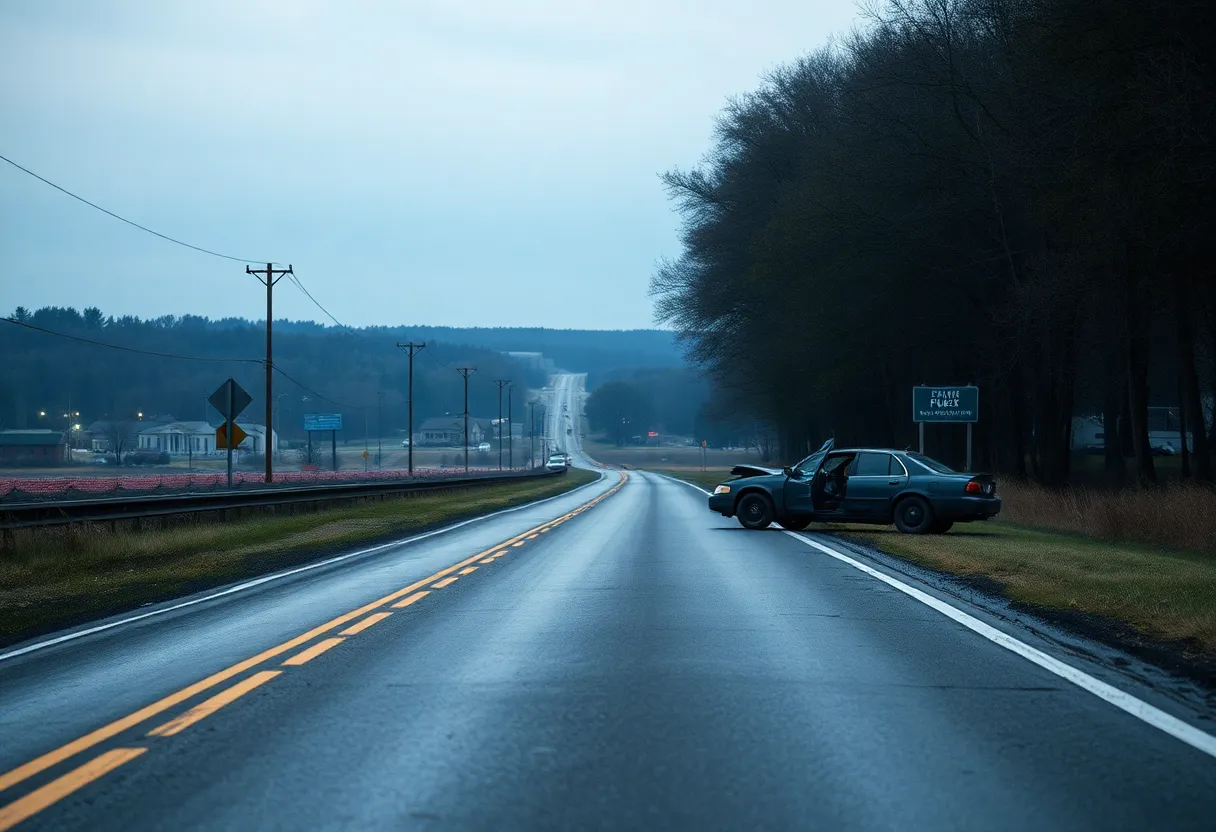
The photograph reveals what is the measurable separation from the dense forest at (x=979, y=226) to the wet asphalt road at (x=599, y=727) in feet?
48.8

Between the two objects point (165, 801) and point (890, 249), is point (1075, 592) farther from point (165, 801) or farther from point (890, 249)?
point (890, 249)

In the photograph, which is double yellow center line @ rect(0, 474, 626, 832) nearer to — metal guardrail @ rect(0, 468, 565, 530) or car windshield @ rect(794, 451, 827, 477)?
metal guardrail @ rect(0, 468, 565, 530)

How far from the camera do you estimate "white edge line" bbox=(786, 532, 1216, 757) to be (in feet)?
24.1

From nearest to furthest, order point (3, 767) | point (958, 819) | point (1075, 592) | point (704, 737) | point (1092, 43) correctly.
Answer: point (958, 819), point (3, 767), point (704, 737), point (1075, 592), point (1092, 43)

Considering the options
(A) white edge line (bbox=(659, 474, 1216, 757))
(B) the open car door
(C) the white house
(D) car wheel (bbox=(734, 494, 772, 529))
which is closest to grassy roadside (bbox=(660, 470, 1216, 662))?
(A) white edge line (bbox=(659, 474, 1216, 757))

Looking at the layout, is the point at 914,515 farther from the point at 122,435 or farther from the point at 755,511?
the point at 122,435

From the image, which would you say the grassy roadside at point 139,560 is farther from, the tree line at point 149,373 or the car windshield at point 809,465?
the tree line at point 149,373

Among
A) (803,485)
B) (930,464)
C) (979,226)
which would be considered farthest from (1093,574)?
(979,226)

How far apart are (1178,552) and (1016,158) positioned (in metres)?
15.9

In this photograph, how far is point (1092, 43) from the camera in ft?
79.4

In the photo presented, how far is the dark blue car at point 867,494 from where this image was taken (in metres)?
24.1

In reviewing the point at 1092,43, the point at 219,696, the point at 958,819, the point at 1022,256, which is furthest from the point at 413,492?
the point at 958,819

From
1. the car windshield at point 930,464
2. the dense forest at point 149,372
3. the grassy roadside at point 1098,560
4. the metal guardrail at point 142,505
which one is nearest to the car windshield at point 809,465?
the grassy roadside at point 1098,560

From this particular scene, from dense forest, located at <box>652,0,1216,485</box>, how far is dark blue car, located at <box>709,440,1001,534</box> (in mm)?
6711
